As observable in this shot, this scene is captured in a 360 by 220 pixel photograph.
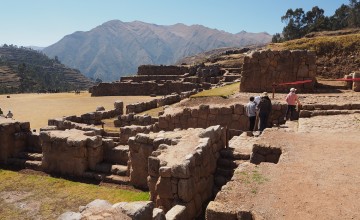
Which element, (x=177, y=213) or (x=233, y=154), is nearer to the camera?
(x=177, y=213)

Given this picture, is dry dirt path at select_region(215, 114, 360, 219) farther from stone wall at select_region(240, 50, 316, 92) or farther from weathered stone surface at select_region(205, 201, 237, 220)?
stone wall at select_region(240, 50, 316, 92)

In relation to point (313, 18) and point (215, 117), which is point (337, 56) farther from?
point (313, 18)

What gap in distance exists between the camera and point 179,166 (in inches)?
370

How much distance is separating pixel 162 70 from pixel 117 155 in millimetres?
42718

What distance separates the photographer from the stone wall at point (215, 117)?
16.7 m

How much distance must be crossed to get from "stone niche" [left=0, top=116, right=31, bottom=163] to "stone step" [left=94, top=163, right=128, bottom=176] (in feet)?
16.3

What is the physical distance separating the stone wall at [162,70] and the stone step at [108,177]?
139 feet

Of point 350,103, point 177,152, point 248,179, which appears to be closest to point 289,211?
point 248,179

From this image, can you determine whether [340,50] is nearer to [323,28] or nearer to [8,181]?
[8,181]

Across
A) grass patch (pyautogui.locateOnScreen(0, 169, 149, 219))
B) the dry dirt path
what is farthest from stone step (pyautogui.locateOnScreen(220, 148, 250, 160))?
grass patch (pyautogui.locateOnScreen(0, 169, 149, 219))

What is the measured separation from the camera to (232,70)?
49844mm

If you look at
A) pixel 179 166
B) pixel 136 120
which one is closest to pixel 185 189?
pixel 179 166

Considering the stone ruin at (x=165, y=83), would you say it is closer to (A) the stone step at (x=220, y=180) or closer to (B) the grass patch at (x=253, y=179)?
(A) the stone step at (x=220, y=180)

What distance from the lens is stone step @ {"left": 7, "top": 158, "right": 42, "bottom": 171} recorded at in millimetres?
15389
